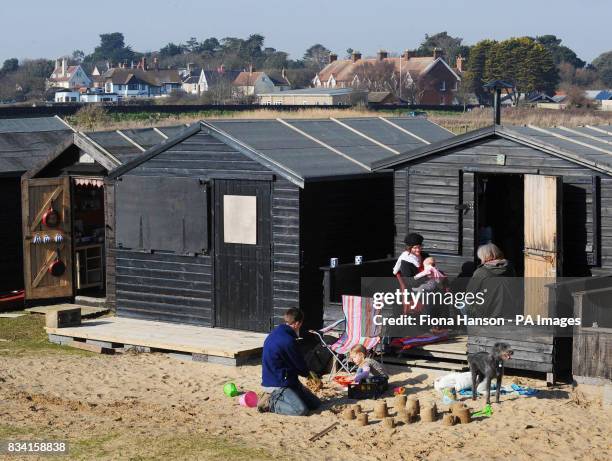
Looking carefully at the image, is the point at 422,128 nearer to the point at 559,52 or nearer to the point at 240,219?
the point at 240,219

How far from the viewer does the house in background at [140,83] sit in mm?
174163

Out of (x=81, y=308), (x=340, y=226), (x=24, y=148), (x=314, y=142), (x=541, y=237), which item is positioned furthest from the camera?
(x=24, y=148)

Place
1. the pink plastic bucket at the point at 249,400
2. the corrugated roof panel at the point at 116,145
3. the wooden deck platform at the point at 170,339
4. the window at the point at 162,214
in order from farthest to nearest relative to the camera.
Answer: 1. the corrugated roof panel at the point at 116,145
2. the window at the point at 162,214
3. the wooden deck platform at the point at 170,339
4. the pink plastic bucket at the point at 249,400

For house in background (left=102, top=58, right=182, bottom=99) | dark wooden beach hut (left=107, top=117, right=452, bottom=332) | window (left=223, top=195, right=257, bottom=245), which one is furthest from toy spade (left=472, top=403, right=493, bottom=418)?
house in background (left=102, top=58, right=182, bottom=99)

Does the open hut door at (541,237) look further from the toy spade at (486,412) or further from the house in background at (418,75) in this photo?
the house in background at (418,75)

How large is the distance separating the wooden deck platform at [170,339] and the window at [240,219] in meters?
1.44

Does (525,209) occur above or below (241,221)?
above

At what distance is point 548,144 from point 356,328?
11.8 feet

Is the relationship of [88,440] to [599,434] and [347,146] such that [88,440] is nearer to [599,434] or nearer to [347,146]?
[599,434]

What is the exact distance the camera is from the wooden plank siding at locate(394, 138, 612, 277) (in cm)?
1584

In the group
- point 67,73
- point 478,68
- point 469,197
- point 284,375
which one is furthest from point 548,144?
point 67,73

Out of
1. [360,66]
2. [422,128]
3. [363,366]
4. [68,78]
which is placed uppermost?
[68,78]

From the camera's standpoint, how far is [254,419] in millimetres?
13695

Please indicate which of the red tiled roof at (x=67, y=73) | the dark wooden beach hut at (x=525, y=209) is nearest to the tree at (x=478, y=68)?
the red tiled roof at (x=67, y=73)
